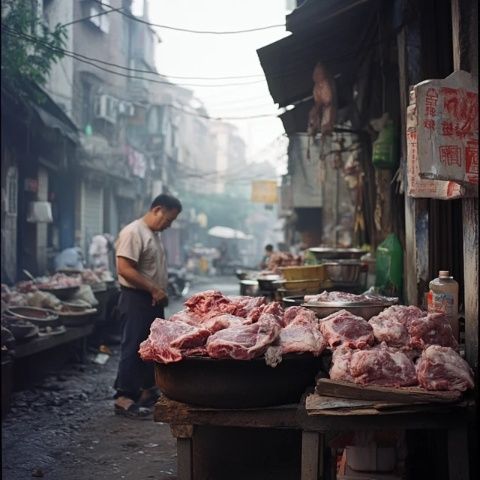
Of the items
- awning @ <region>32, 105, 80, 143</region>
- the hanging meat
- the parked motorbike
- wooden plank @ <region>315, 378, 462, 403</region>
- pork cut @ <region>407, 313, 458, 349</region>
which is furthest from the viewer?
the parked motorbike

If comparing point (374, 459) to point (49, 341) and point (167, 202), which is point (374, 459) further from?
point (49, 341)

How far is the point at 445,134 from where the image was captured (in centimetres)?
335

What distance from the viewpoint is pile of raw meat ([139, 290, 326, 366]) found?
335 cm

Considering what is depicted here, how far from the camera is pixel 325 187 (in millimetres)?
20984

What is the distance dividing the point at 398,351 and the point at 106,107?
79.8 feet

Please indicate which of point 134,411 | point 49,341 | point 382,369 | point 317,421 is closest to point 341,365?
point 382,369

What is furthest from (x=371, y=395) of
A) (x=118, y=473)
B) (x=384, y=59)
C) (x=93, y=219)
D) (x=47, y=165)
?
(x=93, y=219)

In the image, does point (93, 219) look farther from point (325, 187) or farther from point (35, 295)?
point (35, 295)

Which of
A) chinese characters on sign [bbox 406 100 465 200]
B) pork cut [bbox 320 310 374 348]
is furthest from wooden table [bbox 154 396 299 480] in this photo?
chinese characters on sign [bbox 406 100 465 200]

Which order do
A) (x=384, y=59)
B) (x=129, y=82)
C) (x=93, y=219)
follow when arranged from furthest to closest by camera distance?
(x=129, y=82) → (x=93, y=219) → (x=384, y=59)

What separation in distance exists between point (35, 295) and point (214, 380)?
7170 mm

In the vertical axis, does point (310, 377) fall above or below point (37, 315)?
above

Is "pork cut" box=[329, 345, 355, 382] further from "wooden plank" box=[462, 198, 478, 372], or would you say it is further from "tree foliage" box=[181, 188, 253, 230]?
"tree foliage" box=[181, 188, 253, 230]

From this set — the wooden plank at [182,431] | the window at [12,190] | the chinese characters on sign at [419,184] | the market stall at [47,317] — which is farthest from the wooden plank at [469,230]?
the window at [12,190]
